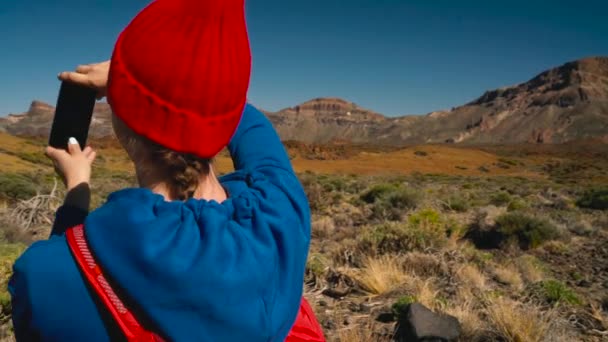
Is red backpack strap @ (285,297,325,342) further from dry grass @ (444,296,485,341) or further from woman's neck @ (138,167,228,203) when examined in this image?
dry grass @ (444,296,485,341)

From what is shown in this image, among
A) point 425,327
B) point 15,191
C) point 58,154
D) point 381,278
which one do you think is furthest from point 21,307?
point 15,191

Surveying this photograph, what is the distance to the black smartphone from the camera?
119 cm

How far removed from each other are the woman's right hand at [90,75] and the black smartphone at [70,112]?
23 millimetres

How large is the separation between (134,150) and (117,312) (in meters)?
0.35

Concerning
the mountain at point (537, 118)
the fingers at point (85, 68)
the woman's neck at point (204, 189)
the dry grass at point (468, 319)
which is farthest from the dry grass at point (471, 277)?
the mountain at point (537, 118)

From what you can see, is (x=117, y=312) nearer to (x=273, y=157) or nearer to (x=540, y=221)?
(x=273, y=157)

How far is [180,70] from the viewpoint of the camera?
96 centimetres

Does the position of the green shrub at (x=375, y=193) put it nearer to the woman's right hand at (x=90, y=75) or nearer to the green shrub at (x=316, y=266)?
the green shrub at (x=316, y=266)

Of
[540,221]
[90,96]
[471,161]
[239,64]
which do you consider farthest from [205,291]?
[471,161]

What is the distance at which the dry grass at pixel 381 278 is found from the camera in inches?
196

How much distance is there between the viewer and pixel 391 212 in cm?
1093

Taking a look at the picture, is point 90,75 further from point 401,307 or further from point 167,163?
point 401,307

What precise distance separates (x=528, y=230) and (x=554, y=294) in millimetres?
4085

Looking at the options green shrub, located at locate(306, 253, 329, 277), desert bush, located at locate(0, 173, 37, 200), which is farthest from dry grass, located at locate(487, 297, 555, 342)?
desert bush, located at locate(0, 173, 37, 200)
